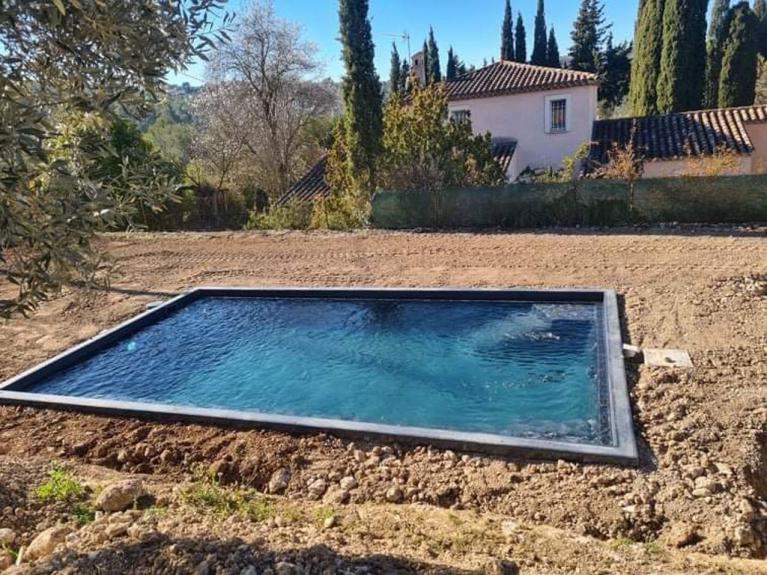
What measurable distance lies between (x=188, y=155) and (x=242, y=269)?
58.4 ft

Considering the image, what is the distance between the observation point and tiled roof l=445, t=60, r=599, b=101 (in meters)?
A: 22.1

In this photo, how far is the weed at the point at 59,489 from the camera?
3686 millimetres

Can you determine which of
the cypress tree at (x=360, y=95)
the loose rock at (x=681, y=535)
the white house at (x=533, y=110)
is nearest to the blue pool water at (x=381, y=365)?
the loose rock at (x=681, y=535)

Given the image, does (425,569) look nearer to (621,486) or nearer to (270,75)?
(621,486)

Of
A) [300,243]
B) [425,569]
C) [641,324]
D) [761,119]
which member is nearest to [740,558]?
[425,569]

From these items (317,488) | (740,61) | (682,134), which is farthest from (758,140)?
(317,488)

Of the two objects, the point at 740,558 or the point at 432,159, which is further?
the point at 432,159

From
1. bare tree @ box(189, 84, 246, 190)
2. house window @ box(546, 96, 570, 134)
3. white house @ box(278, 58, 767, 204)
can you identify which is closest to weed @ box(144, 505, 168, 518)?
white house @ box(278, 58, 767, 204)

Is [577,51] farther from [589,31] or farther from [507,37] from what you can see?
[507,37]

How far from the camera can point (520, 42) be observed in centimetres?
4450

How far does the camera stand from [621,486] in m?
3.85

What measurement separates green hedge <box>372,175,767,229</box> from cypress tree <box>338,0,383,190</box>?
1915mm

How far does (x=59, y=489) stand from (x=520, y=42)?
47.7 metres

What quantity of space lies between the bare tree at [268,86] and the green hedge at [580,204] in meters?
12.7
